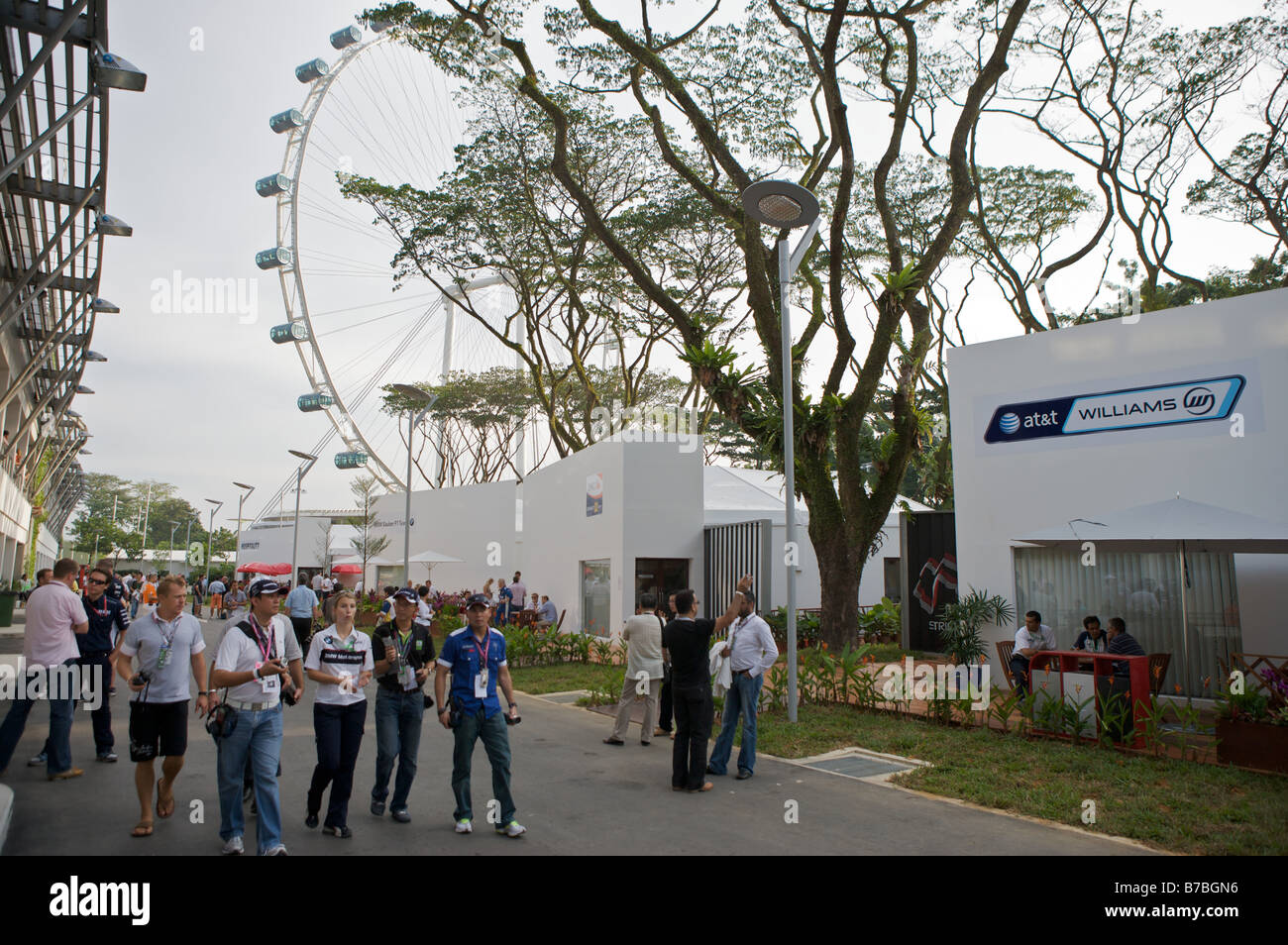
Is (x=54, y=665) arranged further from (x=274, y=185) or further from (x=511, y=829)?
(x=274, y=185)

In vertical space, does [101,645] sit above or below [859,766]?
above

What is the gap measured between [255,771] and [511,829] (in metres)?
1.56

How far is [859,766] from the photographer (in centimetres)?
774

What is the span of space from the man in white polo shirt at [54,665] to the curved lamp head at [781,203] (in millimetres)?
6929

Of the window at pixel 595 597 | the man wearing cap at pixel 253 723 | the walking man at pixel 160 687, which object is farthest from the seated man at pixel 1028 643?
the window at pixel 595 597

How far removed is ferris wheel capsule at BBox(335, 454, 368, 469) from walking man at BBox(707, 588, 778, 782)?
39374 mm

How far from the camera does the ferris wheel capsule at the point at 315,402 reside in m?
42.4

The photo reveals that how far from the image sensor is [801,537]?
2095 cm

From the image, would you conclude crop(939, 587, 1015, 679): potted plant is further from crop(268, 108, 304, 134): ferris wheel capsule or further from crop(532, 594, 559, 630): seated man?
crop(268, 108, 304, 134): ferris wheel capsule

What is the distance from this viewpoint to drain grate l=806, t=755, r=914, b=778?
7.51 meters

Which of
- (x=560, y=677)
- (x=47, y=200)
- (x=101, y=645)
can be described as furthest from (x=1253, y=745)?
(x=47, y=200)

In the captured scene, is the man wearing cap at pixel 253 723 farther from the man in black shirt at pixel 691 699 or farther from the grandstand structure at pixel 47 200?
the grandstand structure at pixel 47 200

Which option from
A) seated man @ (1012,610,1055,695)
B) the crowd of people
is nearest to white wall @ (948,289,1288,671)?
seated man @ (1012,610,1055,695)
